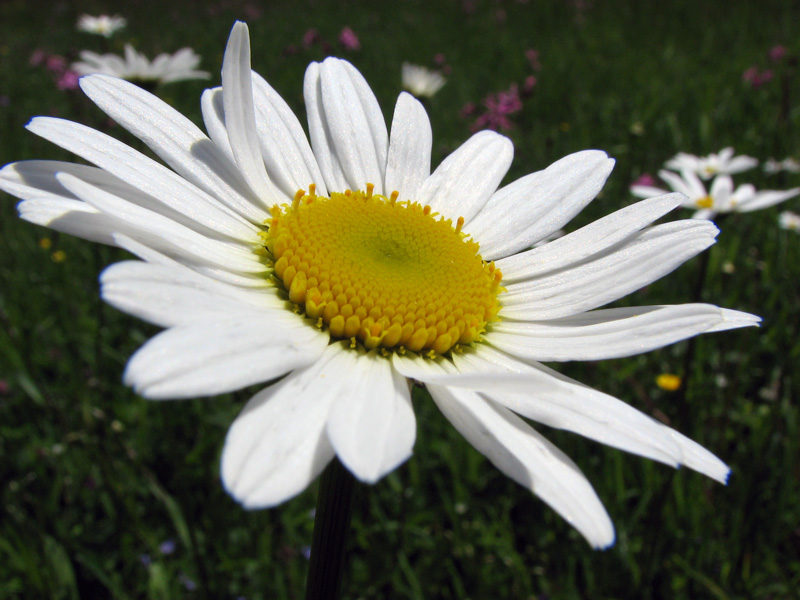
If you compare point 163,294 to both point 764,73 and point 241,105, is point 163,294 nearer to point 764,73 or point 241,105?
point 241,105

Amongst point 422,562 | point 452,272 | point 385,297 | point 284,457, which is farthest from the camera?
point 422,562

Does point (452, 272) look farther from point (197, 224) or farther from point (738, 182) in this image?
point (738, 182)

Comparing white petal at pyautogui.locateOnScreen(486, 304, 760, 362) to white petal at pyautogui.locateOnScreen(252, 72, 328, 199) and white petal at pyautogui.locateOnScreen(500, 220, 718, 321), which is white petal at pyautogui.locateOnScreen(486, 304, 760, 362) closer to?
white petal at pyautogui.locateOnScreen(500, 220, 718, 321)

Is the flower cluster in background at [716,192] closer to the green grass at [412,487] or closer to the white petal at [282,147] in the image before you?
the green grass at [412,487]

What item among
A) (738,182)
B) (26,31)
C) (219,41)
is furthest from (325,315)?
(26,31)

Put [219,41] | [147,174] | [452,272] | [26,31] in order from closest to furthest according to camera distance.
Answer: [147,174]
[452,272]
[219,41]
[26,31]

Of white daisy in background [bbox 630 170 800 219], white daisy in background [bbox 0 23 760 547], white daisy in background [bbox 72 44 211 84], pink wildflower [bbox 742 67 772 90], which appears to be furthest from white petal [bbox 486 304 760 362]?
pink wildflower [bbox 742 67 772 90]

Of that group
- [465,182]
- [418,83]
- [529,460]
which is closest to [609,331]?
[529,460]
